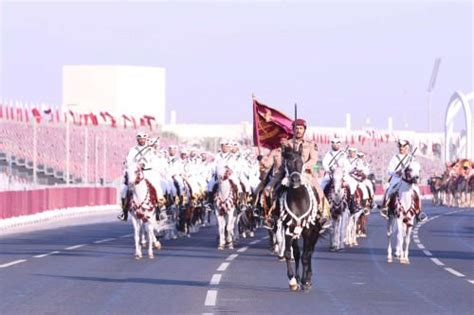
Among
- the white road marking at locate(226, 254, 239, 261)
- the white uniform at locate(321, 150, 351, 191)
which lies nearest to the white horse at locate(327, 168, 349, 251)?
the white uniform at locate(321, 150, 351, 191)

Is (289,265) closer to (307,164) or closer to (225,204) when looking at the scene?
(307,164)

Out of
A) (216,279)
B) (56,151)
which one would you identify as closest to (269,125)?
(216,279)

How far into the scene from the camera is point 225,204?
1492 inches

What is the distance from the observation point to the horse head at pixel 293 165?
76.1 feet

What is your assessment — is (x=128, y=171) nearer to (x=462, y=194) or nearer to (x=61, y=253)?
(x=61, y=253)

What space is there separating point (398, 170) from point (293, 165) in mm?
9405

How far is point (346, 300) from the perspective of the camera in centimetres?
2233

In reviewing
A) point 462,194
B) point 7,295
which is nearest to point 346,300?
point 7,295

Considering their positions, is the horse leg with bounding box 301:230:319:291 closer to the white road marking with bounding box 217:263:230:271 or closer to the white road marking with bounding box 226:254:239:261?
the white road marking with bounding box 217:263:230:271

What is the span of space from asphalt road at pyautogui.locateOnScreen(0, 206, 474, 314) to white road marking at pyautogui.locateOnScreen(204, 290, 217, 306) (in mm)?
13

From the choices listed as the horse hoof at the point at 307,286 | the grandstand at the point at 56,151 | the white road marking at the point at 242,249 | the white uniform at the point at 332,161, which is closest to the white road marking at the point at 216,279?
the horse hoof at the point at 307,286

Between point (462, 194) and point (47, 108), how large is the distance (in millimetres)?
32776

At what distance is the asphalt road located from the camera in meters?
21.1

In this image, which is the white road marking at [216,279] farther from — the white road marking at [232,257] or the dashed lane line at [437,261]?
the dashed lane line at [437,261]
